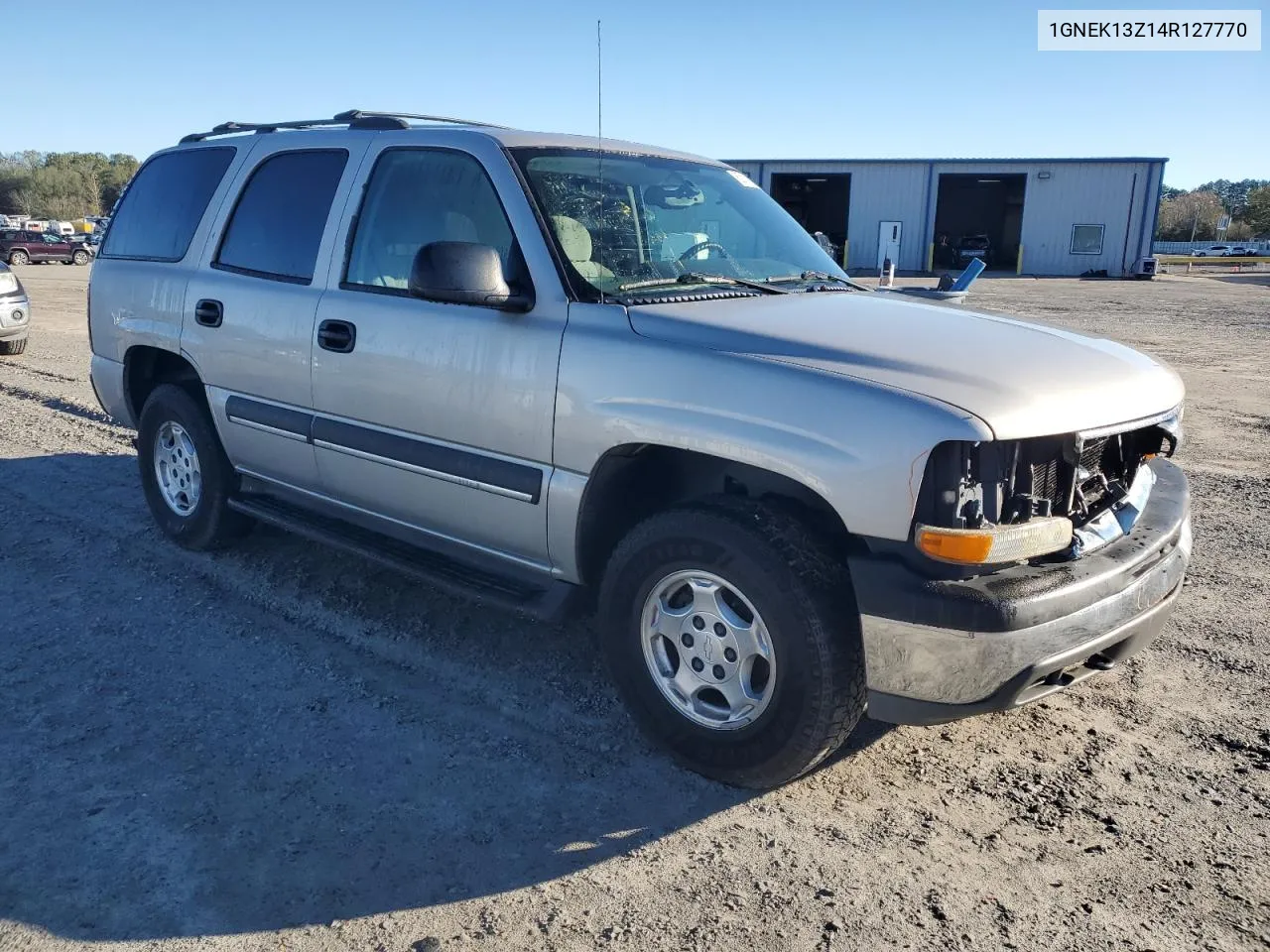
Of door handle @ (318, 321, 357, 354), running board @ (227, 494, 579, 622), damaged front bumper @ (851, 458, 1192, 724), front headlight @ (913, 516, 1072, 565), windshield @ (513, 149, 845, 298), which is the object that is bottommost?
running board @ (227, 494, 579, 622)

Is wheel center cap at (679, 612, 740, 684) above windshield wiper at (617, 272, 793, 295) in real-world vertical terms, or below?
below

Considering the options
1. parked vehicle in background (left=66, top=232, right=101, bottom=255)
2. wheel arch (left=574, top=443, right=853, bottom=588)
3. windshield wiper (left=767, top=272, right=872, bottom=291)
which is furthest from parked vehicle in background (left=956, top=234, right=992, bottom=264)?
wheel arch (left=574, top=443, right=853, bottom=588)

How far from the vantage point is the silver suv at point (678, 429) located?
2629 millimetres

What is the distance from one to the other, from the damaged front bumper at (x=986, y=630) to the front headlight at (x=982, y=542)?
0.07 metres

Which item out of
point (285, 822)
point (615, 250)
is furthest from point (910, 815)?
point (615, 250)

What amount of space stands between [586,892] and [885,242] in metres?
43.3

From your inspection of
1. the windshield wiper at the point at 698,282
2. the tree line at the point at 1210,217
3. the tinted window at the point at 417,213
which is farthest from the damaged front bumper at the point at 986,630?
the tree line at the point at 1210,217

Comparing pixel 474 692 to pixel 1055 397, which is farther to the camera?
pixel 474 692

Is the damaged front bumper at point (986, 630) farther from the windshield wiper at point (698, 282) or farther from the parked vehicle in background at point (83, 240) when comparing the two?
the parked vehicle in background at point (83, 240)

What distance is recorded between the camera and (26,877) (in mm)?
2615

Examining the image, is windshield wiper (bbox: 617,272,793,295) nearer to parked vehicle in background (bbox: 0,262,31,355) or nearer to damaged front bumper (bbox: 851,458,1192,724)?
damaged front bumper (bbox: 851,458,1192,724)

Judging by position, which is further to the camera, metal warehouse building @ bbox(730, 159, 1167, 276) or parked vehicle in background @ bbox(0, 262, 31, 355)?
metal warehouse building @ bbox(730, 159, 1167, 276)

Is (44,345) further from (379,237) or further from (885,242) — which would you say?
(885,242)

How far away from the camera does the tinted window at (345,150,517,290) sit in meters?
3.59
